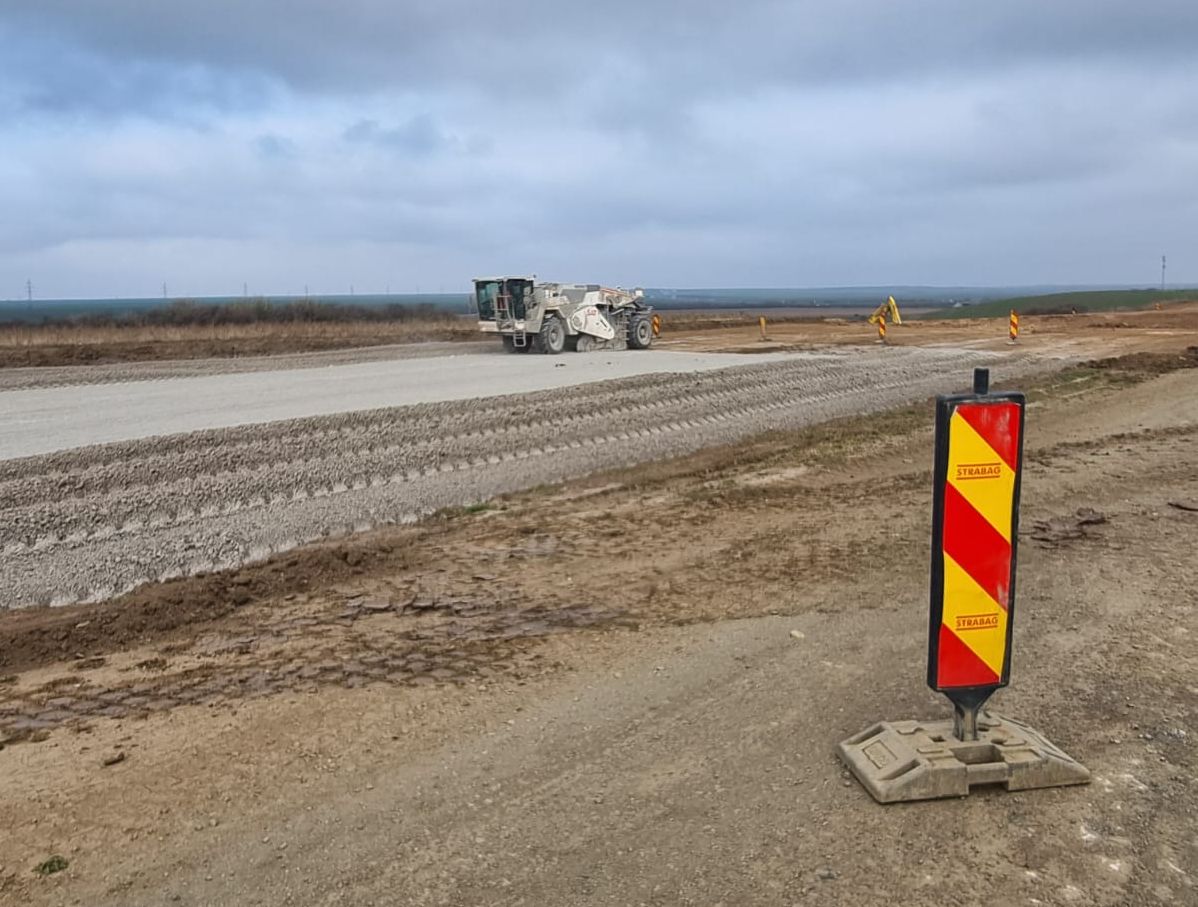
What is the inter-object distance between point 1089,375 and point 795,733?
19393 millimetres

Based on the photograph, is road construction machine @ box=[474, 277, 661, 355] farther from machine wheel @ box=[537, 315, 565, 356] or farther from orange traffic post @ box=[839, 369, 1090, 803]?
orange traffic post @ box=[839, 369, 1090, 803]

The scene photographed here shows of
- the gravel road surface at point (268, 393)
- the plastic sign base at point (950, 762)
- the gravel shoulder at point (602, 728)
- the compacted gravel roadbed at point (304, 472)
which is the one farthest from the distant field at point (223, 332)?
the plastic sign base at point (950, 762)

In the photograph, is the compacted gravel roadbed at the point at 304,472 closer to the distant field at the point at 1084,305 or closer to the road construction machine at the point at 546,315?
the road construction machine at the point at 546,315

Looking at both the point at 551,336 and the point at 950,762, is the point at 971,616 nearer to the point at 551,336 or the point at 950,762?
the point at 950,762

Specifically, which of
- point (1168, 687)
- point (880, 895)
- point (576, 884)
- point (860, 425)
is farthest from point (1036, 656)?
point (860, 425)

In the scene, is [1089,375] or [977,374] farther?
[1089,375]

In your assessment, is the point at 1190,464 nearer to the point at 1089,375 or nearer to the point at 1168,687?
the point at 1168,687

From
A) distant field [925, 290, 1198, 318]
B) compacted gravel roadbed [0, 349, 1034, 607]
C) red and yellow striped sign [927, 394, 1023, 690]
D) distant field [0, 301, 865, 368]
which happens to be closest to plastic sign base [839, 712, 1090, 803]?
red and yellow striped sign [927, 394, 1023, 690]

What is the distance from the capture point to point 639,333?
108ft

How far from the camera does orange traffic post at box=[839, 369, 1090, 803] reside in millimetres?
3863

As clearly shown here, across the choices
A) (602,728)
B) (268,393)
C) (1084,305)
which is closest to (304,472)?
(268,393)

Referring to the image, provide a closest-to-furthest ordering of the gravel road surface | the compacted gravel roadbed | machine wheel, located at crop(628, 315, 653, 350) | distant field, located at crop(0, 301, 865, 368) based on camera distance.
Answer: the compacted gravel roadbed
the gravel road surface
distant field, located at crop(0, 301, 865, 368)
machine wheel, located at crop(628, 315, 653, 350)

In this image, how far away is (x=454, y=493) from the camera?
11195 mm

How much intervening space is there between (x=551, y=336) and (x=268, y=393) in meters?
13.4
